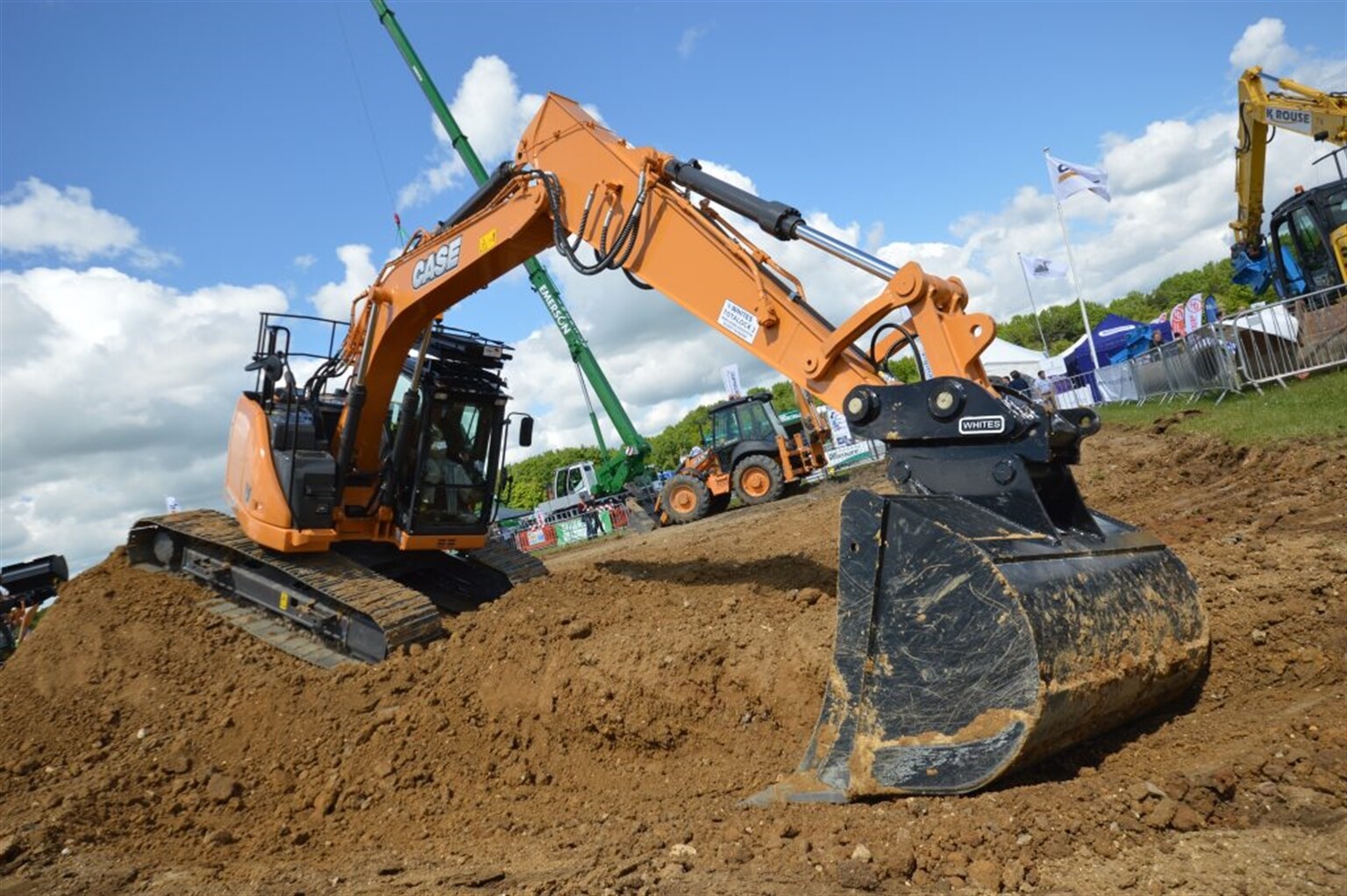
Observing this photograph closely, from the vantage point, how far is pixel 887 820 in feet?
10.8

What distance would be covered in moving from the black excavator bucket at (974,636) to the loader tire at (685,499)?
55.8 feet

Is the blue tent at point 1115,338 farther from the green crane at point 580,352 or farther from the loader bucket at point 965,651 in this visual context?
the loader bucket at point 965,651

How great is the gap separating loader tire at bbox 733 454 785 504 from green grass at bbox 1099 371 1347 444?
6790 mm

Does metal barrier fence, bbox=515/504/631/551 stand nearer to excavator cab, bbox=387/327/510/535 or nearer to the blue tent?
the blue tent

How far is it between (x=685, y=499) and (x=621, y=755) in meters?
16.4

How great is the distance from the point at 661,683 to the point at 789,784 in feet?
4.58

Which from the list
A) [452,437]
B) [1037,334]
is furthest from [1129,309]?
[452,437]

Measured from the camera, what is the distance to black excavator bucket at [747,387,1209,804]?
333 cm


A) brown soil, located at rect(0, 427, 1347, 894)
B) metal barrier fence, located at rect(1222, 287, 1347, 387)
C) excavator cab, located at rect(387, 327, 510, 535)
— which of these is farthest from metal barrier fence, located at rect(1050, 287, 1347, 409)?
excavator cab, located at rect(387, 327, 510, 535)

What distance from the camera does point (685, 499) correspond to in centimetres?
2147

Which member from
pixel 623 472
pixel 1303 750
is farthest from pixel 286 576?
pixel 623 472

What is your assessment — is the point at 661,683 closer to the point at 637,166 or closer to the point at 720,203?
the point at 720,203

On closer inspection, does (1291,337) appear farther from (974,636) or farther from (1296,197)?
(974,636)

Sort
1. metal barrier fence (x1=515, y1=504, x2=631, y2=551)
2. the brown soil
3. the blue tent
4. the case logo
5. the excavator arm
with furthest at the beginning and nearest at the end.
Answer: metal barrier fence (x1=515, y1=504, x2=631, y2=551)
the blue tent
the case logo
the excavator arm
the brown soil
